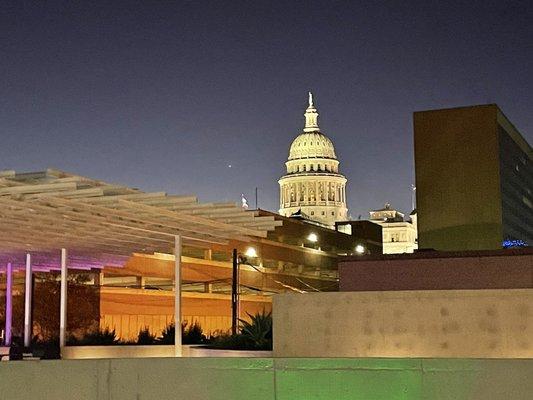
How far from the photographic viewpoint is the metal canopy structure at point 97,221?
16.8 m

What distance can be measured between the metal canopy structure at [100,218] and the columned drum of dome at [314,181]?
14851cm

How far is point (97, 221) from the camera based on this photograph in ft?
67.3

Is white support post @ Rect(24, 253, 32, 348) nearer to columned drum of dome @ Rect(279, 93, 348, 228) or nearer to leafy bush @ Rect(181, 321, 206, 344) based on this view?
leafy bush @ Rect(181, 321, 206, 344)

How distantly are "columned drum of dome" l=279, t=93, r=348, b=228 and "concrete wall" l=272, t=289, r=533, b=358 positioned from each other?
15693 cm

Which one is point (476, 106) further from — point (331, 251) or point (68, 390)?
point (68, 390)

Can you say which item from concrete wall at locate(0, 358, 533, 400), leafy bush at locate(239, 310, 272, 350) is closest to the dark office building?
leafy bush at locate(239, 310, 272, 350)

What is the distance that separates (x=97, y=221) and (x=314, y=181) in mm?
157394

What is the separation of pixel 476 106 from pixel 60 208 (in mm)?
112173

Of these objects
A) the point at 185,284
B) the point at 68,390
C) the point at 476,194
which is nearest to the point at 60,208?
the point at 68,390

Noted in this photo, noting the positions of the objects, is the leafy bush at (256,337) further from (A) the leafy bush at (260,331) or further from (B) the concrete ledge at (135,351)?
(B) the concrete ledge at (135,351)

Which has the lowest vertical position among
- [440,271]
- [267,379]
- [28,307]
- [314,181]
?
[267,379]

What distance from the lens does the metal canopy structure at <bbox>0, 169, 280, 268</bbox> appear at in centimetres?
1666

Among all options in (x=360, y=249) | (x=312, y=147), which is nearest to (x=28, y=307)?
(x=360, y=249)

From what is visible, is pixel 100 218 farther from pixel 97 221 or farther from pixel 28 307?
pixel 28 307
